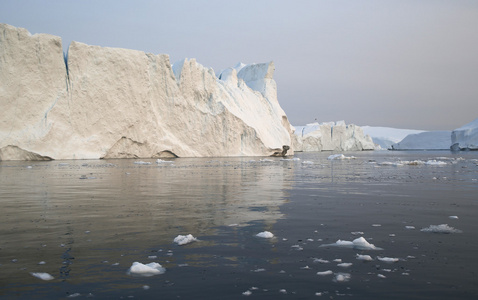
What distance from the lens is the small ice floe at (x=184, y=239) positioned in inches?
159

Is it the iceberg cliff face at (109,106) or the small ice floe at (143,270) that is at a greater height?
the iceberg cliff face at (109,106)

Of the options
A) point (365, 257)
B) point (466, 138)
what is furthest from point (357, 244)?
point (466, 138)

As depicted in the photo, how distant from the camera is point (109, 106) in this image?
30.5 m

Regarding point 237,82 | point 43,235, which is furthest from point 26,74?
point 43,235

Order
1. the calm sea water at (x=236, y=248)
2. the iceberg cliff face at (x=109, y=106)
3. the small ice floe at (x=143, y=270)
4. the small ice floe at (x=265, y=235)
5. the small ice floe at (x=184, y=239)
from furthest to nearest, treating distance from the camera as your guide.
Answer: the iceberg cliff face at (x=109, y=106)
the small ice floe at (x=265, y=235)
the small ice floe at (x=184, y=239)
the small ice floe at (x=143, y=270)
the calm sea water at (x=236, y=248)

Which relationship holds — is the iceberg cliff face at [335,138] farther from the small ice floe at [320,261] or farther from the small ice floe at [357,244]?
the small ice floe at [320,261]

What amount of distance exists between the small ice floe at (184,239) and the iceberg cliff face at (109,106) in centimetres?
2609

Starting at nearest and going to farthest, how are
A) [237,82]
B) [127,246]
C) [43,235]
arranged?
[127,246], [43,235], [237,82]

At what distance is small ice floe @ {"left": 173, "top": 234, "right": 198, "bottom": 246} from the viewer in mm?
4029

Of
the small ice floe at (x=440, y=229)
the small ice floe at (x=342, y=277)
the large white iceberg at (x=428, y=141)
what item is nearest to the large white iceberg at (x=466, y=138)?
the large white iceberg at (x=428, y=141)

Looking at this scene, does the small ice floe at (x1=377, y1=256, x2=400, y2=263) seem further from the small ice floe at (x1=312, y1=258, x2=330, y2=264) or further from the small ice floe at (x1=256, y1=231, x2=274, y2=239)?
the small ice floe at (x1=256, y1=231, x2=274, y2=239)

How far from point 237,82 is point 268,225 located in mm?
42423

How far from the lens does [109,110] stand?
100 ft

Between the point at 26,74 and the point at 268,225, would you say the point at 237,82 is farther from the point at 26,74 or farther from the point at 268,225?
the point at 268,225
